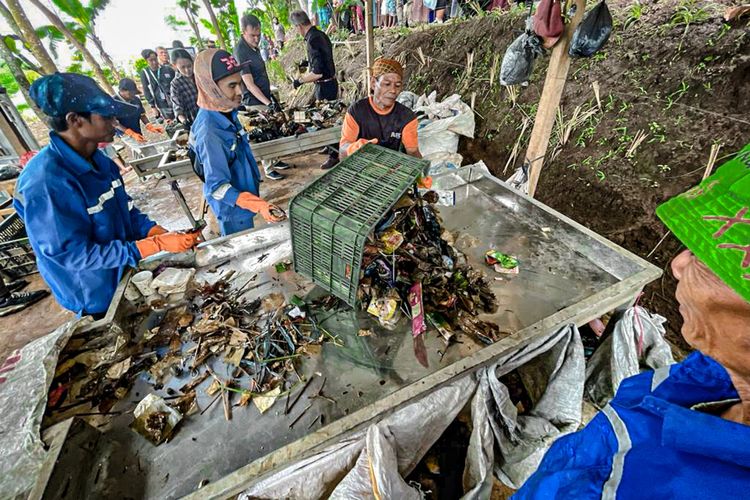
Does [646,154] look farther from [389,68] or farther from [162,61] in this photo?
[162,61]

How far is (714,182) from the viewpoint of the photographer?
689mm

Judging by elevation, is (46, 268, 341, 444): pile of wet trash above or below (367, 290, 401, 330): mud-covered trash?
below

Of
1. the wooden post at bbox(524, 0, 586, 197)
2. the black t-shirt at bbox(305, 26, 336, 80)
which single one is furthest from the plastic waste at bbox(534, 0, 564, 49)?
the black t-shirt at bbox(305, 26, 336, 80)

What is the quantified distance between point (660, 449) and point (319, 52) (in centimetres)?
648

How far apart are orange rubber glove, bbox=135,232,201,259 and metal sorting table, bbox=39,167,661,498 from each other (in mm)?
265

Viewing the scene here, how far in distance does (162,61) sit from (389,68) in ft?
28.8

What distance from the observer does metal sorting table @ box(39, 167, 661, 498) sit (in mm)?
1198

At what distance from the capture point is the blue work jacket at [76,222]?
5.08 ft

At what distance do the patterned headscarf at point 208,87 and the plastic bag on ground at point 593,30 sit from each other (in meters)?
2.92

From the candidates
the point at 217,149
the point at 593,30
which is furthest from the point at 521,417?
the point at 593,30

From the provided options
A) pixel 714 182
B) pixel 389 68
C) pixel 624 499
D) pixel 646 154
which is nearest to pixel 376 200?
pixel 714 182

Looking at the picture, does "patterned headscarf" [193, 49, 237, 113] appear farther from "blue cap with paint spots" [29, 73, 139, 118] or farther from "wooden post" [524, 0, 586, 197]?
"wooden post" [524, 0, 586, 197]

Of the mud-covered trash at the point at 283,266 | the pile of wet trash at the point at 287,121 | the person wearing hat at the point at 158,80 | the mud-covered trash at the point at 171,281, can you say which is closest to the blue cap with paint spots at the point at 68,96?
the mud-covered trash at the point at 171,281

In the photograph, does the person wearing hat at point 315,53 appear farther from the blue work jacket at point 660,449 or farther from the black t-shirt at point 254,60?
the blue work jacket at point 660,449
